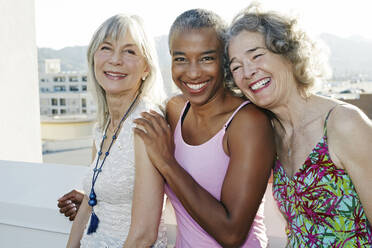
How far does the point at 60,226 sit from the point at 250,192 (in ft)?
3.88

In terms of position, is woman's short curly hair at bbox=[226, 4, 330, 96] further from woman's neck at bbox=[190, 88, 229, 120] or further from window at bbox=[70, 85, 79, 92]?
window at bbox=[70, 85, 79, 92]

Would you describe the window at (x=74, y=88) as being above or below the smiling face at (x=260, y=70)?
below

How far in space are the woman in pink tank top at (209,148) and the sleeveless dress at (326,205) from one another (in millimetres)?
131

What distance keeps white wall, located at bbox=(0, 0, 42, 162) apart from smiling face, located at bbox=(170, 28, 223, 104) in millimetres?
3409

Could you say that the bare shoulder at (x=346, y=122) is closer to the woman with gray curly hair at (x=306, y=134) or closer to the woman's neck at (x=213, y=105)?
the woman with gray curly hair at (x=306, y=134)

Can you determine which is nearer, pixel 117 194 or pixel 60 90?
pixel 117 194

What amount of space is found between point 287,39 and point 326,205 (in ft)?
1.84

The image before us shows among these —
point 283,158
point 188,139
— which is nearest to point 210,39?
point 188,139

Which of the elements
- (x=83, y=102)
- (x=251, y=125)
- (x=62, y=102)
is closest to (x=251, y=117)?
(x=251, y=125)

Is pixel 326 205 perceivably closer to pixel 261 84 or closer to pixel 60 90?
pixel 261 84

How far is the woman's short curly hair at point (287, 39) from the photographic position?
4.14ft

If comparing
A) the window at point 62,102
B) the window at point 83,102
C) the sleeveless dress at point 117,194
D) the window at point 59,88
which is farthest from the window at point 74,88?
the sleeveless dress at point 117,194

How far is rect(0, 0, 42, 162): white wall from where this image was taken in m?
4.30

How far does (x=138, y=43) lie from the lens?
165 cm
